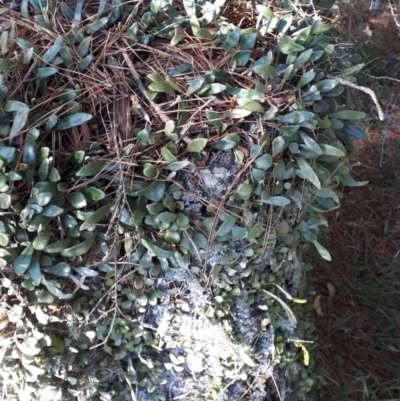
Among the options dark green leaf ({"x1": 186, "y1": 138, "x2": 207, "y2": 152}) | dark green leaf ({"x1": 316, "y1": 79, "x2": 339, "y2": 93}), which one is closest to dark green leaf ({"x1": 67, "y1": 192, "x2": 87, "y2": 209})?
dark green leaf ({"x1": 186, "y1": 138, "x2": 207, "y2": 152})

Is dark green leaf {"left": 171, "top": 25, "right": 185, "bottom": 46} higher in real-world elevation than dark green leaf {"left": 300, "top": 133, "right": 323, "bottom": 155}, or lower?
higher

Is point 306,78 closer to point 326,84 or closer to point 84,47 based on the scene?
point 326,84

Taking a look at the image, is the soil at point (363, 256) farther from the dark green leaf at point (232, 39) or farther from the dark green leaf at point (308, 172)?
the dark green leaf at point (232, 39)

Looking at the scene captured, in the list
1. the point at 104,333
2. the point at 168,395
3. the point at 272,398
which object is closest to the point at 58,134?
the point at 104,333

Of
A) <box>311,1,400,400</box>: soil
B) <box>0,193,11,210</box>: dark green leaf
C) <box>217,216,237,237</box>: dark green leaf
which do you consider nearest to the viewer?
<box>0,193,11,210</box>: dark green leaf

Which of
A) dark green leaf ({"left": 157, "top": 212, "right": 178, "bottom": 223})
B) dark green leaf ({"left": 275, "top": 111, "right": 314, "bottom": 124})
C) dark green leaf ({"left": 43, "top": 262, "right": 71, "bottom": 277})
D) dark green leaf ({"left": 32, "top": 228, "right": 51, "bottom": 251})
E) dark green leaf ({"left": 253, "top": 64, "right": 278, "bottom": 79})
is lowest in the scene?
dark green leaf ({"left": 43, "top": 262, "right": 71, "bottom": 277})

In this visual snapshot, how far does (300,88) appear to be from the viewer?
1.32 metres

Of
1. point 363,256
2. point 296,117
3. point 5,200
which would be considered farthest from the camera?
point 363,256

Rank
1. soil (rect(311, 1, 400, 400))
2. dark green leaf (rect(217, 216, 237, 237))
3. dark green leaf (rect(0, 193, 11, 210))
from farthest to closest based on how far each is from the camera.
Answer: soil (rect(311, 1, 400, 400)), dark green leaf (rect(217, 216, 237, 237)), dark green leaf (rect(0, 193, 11, 210))

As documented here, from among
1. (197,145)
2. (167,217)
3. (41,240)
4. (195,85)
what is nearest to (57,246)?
(41,240)

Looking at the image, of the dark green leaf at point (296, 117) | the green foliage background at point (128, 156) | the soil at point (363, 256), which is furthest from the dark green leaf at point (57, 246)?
the soil at point (363, 256)

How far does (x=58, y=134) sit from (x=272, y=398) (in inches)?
39.5

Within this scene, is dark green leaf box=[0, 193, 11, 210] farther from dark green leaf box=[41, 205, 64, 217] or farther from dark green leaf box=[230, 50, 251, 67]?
dark green leaf box=[230, 50, 251, 67]

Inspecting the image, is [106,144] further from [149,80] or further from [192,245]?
[192,245]
